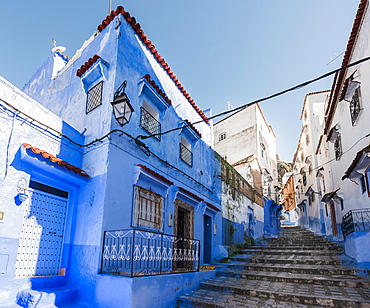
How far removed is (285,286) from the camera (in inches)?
294

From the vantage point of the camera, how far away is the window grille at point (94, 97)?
809 cm

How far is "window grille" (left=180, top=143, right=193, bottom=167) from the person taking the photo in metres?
11.1

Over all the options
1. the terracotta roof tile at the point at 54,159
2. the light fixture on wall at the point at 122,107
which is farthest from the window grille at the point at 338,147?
the terracotta roof tile at the point at 54,159

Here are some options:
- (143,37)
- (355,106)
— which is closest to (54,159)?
(143,37)

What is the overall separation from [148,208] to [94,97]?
3.80 m

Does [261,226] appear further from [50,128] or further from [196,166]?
[50,128]

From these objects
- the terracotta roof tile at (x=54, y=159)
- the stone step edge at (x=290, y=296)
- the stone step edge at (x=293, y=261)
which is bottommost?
the stone step edge at (x=290, y=296)

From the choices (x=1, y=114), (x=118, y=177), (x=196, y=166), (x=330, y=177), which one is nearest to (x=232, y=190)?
(x=196, y=166)

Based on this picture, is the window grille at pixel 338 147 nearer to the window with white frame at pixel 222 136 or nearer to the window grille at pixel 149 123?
the window grille at pixel 149 123

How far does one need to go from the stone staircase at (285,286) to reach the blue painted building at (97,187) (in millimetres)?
748

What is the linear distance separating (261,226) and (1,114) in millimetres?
18899

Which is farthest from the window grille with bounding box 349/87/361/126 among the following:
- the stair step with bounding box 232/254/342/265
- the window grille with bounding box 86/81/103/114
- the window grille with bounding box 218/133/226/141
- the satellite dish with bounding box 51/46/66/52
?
the window grille with bounding box 218/133/226/141

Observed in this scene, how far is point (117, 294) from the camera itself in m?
5.70

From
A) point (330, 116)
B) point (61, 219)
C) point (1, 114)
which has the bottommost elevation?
point (61, 219)
